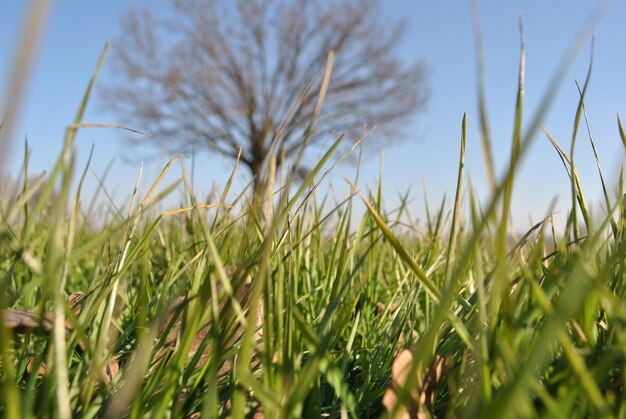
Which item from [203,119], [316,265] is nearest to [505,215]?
[316,265]

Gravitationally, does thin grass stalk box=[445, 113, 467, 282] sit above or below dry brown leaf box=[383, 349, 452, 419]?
above

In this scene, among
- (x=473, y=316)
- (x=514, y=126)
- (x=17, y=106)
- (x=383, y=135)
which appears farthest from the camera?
(x=383, y=135)

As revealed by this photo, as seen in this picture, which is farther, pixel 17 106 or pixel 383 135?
pixel 383 135

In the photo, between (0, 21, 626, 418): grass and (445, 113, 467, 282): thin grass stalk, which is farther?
(445, 113, 467, 282): thin grass stalk

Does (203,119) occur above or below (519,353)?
above

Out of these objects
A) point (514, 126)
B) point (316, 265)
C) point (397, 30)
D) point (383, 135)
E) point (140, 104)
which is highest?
point (140, 104)

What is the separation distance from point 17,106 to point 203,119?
14.4 m

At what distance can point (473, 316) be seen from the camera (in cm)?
47

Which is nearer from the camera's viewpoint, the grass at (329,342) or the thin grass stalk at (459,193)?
the grass at (329,342)

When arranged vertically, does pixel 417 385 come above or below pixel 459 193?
below

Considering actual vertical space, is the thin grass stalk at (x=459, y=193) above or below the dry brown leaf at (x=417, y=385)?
above

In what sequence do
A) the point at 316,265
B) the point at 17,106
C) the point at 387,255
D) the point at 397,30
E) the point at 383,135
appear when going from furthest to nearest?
the point at 383,135 → the point at 397,30 → the point at 387,255 → the point at 316,265 → the point at 17,106

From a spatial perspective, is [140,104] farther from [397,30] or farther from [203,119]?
[397,30]

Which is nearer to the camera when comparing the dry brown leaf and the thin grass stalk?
the dry brown leaf
